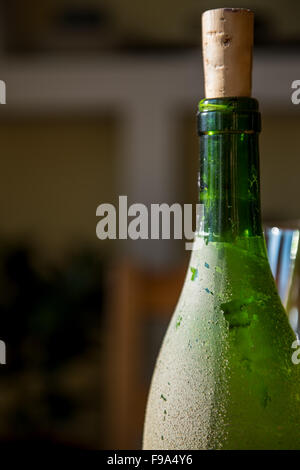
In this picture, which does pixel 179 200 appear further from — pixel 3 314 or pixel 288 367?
pixel 288 367

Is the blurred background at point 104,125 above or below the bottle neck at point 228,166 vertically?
above

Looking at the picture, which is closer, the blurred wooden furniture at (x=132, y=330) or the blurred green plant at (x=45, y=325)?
the blurred wooden furniture at (x=132, y=330)

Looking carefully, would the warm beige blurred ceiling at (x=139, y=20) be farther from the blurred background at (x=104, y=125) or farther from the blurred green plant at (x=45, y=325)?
the blurred green plant at (x=45, y=325)

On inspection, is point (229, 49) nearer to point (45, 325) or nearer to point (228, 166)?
point (228, 166)

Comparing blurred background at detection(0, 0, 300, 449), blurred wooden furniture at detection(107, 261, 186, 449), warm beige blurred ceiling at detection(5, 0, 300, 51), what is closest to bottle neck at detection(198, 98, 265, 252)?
blurred wooden furniture at detection(107, 261, 186, 449)

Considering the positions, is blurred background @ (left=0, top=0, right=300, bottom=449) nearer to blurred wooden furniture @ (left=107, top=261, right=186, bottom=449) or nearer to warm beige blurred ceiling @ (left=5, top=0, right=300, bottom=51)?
warm beige blurred ceiling @ (left=5, top=0, right=300, bottom=51)

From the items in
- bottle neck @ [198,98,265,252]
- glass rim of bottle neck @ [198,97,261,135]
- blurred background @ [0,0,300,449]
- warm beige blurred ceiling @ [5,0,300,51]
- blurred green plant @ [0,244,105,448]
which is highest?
warm beige blurred ceiling @ [5,0,300,51]

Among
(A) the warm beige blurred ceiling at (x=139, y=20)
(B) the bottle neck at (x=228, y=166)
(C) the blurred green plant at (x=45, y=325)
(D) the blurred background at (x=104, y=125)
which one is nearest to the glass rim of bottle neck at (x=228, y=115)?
(B) the bottle neck at (x=228, y=166)

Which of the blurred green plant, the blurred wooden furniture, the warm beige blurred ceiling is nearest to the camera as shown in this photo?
the blurred wooden furniture
